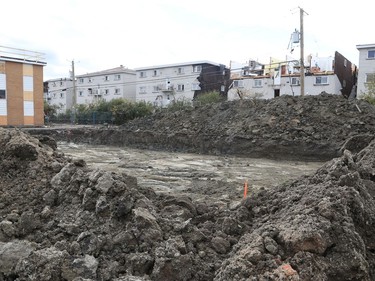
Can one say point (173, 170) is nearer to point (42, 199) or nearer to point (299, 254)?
point (42, 199)

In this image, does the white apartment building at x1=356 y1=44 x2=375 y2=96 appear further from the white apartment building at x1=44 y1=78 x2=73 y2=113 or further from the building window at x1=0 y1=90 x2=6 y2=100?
the white apartment building at x1=44 y1=78 x2=73 y2=113

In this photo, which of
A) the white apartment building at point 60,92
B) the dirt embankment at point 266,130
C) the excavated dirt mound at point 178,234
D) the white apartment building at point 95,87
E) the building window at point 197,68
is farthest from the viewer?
the white apartment building at point 60,92

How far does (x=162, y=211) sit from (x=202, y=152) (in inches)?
548

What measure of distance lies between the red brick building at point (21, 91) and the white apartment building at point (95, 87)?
18.3 m

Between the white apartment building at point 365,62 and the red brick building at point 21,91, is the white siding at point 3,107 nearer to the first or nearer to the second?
the red brick building at point 21,91

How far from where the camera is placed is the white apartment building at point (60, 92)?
2285 inches

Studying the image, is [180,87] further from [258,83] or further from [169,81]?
[258,83]

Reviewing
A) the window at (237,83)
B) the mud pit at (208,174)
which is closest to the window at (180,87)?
the window at (237,83)

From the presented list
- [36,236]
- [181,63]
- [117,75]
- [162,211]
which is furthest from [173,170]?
[117,75]

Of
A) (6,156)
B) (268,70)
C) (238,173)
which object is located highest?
(268,70)

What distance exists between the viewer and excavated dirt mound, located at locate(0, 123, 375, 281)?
3.08 meters

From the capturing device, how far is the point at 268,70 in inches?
1608

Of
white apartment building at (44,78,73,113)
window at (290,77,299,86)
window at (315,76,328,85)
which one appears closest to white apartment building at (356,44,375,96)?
window at (315,76,328,85)

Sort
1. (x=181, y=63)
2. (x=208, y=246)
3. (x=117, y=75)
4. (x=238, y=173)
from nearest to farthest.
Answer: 1. (x=208, y=246)
2. (x=238, y=173)
3. (x=181, y=63)
4. (x=117, y=75)
